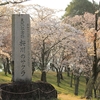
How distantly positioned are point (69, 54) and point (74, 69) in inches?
154

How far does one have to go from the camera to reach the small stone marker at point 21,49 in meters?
14.9

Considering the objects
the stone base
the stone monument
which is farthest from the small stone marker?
the stone base

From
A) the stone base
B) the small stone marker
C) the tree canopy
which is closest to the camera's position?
the stone base

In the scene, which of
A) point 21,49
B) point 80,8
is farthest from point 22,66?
point 80,8

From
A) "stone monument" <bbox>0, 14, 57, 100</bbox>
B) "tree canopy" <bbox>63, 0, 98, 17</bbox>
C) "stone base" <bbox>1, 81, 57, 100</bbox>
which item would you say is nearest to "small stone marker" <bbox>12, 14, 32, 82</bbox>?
"stone monument" <bbox>0, 14, 57, 100</bbox>

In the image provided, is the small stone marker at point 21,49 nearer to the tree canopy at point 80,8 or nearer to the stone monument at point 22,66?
the stone monument at point 22,66

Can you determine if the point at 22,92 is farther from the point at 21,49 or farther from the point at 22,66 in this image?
the point at 21,49

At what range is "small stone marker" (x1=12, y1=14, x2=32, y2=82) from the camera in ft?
48.8

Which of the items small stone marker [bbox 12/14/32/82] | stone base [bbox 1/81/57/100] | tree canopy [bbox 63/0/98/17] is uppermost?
tree canopy [bbox 63/0/98/17]

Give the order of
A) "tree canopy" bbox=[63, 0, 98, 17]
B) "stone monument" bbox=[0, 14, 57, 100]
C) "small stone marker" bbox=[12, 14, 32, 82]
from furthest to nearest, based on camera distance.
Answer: "tree canopy" bbox=[63, 0, 98, 17] → "small stone marker" bbox=[12, 14, 32, 82] → "stone monument" bbox=[0, 14, 57, 100]

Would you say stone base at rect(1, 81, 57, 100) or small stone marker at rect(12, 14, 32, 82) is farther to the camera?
small stone marker at rect(12, 14, 32, 82)

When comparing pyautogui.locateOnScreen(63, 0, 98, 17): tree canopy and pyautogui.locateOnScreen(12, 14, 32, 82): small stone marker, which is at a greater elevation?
pyautogui.locateOnScreen(63, 0, 98, 17): tree canopy

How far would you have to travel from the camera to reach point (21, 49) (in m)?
14.9

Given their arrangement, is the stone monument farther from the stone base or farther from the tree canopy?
the tree canopy
